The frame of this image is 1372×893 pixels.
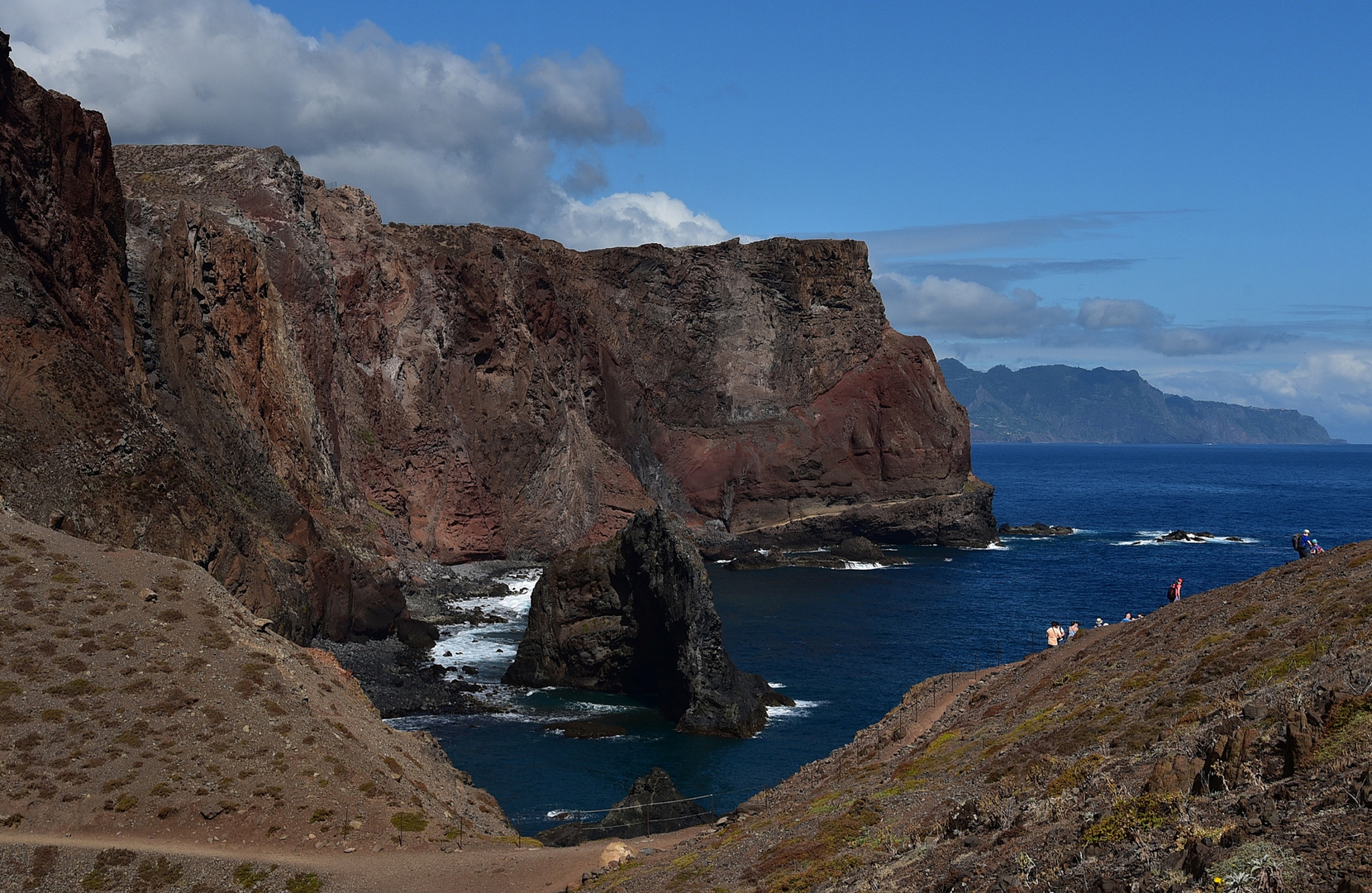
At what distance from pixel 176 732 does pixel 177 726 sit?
25 cm

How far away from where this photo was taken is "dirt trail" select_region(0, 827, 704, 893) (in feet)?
79.2

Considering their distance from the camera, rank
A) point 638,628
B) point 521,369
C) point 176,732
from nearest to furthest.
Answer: point 176,732 < point 638,628 < point 521,369

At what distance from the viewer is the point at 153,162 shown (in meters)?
83.0

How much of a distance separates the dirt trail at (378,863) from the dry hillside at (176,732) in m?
0.30

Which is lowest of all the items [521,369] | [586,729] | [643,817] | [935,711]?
[586,729]

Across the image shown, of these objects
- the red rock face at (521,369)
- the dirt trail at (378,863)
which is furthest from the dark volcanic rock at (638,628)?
the dirt trail at (378,863)

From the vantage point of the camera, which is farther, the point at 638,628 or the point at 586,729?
the point at 638,628

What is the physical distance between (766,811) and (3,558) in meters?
24.8

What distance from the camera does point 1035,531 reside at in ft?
487

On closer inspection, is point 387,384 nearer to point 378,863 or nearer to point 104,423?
point 104,423

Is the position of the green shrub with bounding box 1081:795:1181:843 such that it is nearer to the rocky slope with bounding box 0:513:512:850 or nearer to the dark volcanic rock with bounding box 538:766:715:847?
the rocky slope with bounding box 0:513:512:850

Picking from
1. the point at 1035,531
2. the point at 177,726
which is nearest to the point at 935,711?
the point at 177,726

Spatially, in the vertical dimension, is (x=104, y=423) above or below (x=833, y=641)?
above

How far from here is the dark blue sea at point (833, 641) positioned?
169ft
